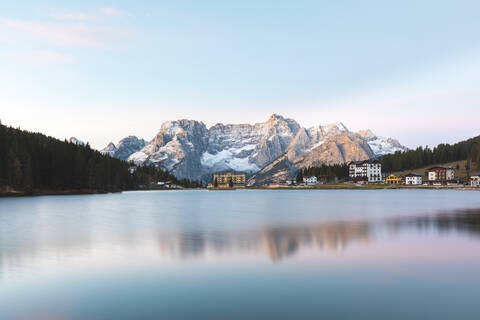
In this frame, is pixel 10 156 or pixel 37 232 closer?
pixel 37 232

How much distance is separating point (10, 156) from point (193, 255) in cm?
12385

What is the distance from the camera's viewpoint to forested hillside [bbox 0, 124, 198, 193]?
125 metres


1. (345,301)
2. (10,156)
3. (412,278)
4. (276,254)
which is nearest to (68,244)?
(276,254)

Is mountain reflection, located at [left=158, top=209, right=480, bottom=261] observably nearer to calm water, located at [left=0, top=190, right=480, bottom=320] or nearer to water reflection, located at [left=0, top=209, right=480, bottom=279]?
water reflection, located at [left=0, top=209, right=480, bottom=279]

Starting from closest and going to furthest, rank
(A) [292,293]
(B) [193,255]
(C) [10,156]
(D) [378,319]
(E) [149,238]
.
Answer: (D) [378,319] < (A) [292,293] < (B) [193,255] < (E) [149,238] < (C) [10,156]

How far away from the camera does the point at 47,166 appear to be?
143 m

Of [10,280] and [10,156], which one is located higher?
[10,156]

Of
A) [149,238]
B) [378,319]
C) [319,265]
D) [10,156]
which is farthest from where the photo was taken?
[10,156]

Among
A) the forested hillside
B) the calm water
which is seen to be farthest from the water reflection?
the forested hillside

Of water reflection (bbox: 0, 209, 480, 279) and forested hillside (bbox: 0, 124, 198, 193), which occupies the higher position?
forested hillside (bbox: 0, 124, 198, 193)

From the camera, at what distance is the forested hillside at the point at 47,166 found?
409 feet

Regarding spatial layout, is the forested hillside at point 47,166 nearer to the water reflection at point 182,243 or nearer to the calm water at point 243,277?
the water reflection at point 182,243

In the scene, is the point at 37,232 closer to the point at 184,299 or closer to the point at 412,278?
the point at 184,299

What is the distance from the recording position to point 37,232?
38594mm
